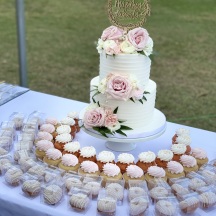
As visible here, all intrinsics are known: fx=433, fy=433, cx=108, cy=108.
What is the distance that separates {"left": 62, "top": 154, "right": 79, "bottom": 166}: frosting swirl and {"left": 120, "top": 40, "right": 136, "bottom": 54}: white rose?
456mm

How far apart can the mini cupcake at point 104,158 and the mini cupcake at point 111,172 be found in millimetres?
42

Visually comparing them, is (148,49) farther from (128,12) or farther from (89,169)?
(89,169)

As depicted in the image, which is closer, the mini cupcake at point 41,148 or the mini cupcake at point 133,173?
the mini cupcake at point 133,173

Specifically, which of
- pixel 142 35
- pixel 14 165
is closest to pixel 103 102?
pixel 142 35

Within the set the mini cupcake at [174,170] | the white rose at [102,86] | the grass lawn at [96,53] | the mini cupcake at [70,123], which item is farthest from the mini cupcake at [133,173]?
the grass lawn at [96,53]

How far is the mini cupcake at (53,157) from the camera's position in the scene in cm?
169

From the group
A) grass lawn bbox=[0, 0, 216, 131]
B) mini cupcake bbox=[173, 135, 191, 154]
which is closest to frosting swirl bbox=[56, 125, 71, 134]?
mini cupcake bbox=[173, 135, 191, 154]

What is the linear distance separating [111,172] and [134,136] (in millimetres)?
183

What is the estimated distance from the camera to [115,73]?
168cm

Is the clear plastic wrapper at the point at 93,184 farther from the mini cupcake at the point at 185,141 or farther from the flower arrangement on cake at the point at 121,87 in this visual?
the mini cupcake at the point at 185,141

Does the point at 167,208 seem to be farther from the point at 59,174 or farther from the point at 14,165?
the point at 14,165

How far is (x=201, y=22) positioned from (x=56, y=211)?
579 cm

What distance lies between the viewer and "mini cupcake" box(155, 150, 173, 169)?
1.70 meters

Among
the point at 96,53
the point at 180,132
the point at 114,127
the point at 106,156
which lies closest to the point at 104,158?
the point at 106,156
